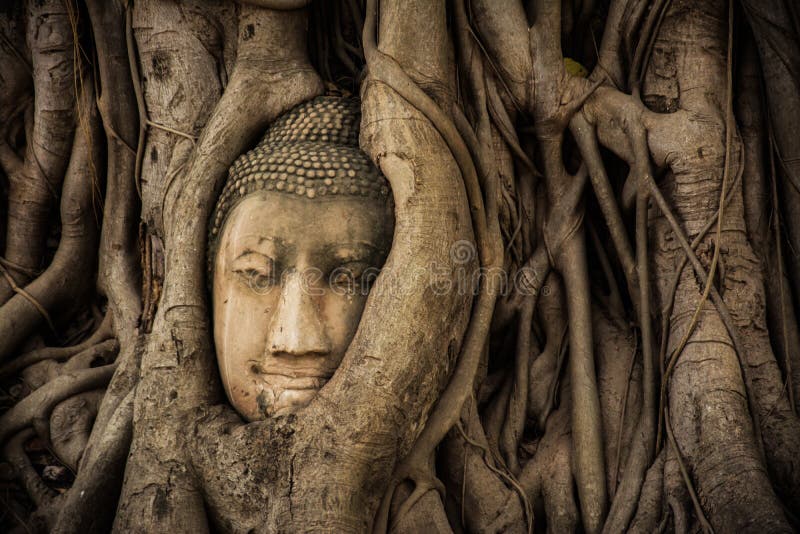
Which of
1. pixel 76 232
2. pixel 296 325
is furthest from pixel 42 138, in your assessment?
pixel 296 325

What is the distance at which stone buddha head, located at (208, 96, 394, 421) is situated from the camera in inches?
101

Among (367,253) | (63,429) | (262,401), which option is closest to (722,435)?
(367,253)

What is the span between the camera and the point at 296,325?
2521 millimetres

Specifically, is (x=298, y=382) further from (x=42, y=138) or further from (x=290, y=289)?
(x=42, y=138)

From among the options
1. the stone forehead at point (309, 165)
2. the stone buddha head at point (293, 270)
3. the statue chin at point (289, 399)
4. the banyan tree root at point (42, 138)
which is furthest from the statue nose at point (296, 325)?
the banyan tree root at point (42, 138)

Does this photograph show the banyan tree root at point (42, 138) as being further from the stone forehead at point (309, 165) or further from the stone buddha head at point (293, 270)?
the stone buddha head at point (293, 270)

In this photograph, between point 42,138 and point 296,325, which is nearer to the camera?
point 296,325

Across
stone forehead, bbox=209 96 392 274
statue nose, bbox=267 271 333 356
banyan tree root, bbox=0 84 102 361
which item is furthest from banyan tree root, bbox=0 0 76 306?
statue nose, bbox=267 271 333 356

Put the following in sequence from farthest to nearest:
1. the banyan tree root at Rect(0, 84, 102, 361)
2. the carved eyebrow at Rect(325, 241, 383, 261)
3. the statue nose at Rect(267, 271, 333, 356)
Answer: the banyan tree root at Rect(0, 84, 102, 361) → the carved eyebrow at Rect(325, 241, 383, 261) → the statue nose at Rect(267, 271, 333, 356)

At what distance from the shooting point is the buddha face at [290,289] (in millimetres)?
2553

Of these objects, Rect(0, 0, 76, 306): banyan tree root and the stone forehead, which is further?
Rect(0, 0, 76, 306): banyan tree root

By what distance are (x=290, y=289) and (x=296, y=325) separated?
0.39 ft

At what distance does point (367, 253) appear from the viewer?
8.70 feet

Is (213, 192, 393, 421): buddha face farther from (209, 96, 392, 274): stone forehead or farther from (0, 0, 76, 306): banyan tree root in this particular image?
(0, 0, 76, 306): banyan tree root
